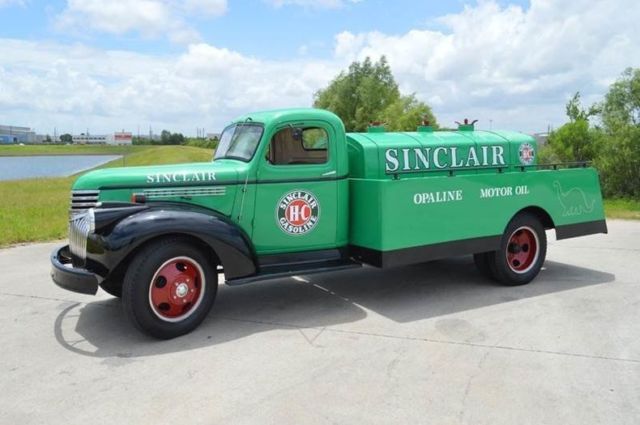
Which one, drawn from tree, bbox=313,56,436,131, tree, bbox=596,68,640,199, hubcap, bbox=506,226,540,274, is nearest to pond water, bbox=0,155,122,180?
tree, bbox=313,56,436,131

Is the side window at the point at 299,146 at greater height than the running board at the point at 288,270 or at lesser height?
greater

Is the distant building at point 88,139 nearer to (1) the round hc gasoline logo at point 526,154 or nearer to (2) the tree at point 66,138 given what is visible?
(2) the tree at point 66,138

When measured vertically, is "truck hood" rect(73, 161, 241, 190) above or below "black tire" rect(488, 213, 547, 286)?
above

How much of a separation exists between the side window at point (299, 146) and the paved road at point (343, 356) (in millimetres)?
1546

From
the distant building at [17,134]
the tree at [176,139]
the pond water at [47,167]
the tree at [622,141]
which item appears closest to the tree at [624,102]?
the tree at [622,141]

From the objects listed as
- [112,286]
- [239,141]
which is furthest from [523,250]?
[112,286]

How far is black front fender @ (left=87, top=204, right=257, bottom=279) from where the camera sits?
15.6 ft

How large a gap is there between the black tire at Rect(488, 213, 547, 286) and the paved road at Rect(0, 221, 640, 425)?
0.20 m

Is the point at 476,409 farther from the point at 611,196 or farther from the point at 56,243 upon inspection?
the point at 611,196

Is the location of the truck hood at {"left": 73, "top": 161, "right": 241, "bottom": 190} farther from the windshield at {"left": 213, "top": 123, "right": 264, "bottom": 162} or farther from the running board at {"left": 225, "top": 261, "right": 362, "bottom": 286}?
the running board at {"left": 225, "top": 261, "right": 362, "bottom": 286}

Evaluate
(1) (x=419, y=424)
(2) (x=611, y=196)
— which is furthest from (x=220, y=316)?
(2) (x=611, y=196)

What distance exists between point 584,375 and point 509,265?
265 centimetres

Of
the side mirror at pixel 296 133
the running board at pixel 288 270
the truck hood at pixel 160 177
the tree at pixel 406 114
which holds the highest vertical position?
the tree at pixel 406 114

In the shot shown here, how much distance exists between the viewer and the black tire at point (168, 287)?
4.80 m
